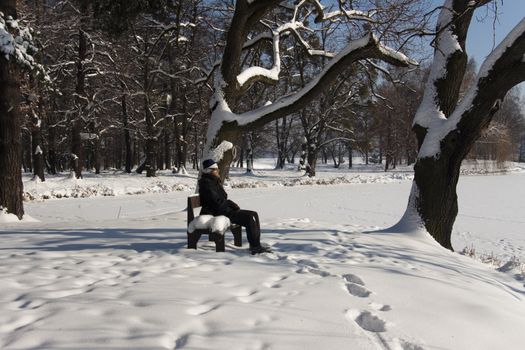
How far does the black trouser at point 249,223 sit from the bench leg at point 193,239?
1.79 feet

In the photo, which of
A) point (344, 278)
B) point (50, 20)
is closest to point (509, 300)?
point (344, 278)

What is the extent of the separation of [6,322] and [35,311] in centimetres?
25

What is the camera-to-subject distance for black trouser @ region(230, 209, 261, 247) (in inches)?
237

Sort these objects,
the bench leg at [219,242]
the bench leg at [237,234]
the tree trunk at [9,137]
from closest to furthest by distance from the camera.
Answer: the bench leg at [219,242], the bench leg at [237,234], the tree trunk at [9,137]

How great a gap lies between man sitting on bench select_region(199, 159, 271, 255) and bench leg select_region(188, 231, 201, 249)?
0.36 m

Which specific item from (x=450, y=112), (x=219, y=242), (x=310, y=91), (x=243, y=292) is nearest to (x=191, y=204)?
(x=219, y=242)

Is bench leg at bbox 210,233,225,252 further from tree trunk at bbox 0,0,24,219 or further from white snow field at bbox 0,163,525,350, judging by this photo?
tree trunk at bbox 0,0,24,219

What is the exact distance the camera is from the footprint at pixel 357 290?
4246mm

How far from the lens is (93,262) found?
5.25m

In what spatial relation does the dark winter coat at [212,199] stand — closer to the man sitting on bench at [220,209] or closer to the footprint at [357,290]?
the man sitting on bench at [220,209]

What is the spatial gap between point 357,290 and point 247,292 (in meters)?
1.15

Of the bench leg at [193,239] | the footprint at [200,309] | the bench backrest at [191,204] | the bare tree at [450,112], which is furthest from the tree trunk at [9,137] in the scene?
the bare tree at [450,112]

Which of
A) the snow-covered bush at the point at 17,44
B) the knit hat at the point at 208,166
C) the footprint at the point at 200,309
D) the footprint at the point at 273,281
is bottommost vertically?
the footprint at the point at 273,281

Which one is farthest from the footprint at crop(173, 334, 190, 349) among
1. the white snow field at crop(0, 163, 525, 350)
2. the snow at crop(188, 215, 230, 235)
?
the snow at crop(188, 215, 230, 235)
